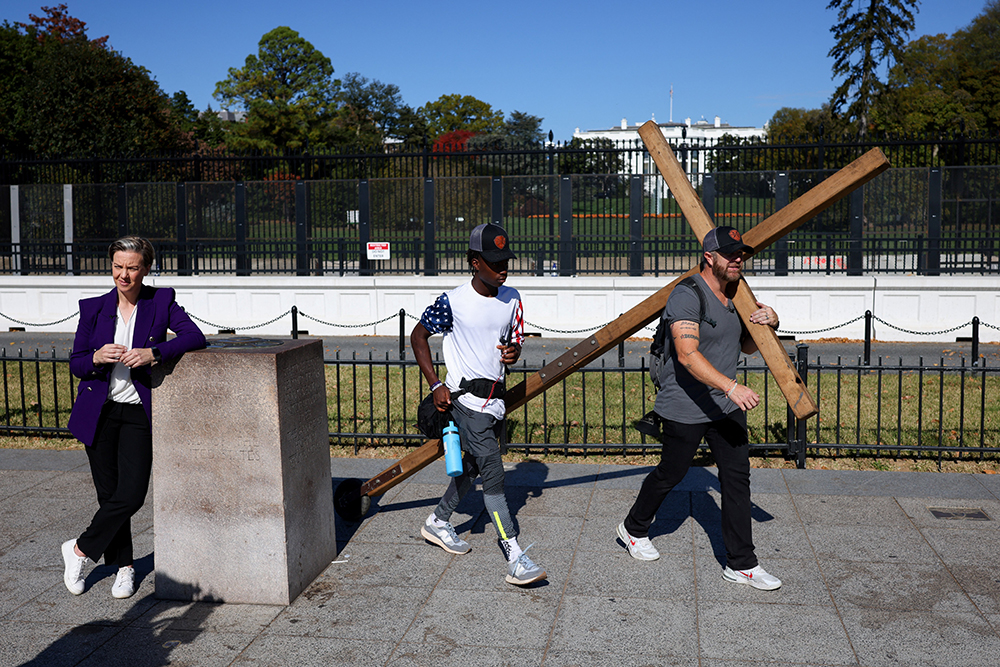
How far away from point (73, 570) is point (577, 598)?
271 centimetres

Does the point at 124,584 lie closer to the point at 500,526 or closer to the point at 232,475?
the point at 232,475

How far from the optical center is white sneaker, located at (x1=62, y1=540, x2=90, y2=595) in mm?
4637

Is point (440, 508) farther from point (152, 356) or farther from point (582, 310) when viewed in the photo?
point (582, 310)

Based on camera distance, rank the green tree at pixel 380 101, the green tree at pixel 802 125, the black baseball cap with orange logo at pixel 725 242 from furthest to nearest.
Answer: the green tree at pixel 380 101, the green tree at pixel 802 125, the black baseball cap with orange logo at pixel 725 242

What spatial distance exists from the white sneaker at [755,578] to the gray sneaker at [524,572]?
1030 mm

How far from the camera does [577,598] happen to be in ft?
15.0

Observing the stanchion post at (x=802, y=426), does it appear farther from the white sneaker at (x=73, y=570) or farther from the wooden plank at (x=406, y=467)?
the white sneaker at (x=73, y=570)

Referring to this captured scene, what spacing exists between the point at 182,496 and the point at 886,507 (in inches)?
184

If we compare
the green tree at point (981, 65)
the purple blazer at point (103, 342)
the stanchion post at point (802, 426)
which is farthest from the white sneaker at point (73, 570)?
the green tree at point (981, 65)

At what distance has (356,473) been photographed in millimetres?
7199

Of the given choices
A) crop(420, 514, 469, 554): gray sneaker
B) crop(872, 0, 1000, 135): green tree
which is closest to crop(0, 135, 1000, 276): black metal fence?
crop(420, 514, 469, 554): gray sneaker

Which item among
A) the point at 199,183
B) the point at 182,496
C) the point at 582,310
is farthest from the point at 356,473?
the point at 199,183

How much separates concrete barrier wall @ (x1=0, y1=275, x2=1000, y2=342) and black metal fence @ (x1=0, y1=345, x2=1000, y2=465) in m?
4.18

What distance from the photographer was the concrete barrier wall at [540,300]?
615 inches
